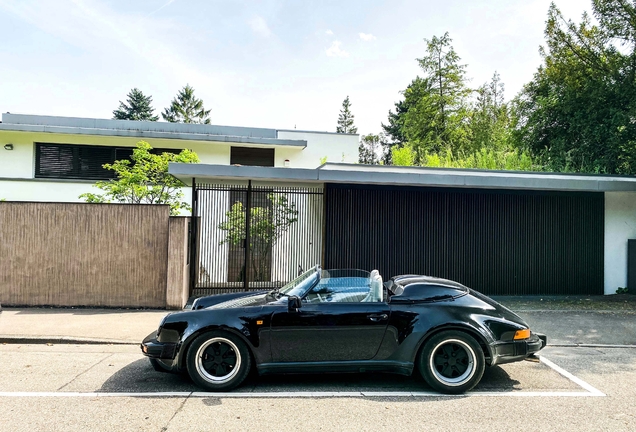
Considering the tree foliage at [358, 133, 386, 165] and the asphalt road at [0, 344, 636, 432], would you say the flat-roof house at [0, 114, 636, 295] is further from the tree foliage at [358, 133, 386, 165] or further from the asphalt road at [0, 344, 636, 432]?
the tree foliage at [358, 133, 386, 165]

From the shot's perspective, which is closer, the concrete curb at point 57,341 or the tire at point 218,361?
the tire at point 218,361

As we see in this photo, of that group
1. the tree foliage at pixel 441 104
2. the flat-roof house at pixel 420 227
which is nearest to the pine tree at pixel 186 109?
the tree foliage at pixel 441 104

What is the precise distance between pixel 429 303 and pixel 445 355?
55 cm

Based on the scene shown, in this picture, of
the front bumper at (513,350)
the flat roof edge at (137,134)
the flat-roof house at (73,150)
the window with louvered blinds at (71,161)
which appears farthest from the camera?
the window with louvered blinds at (71,161)

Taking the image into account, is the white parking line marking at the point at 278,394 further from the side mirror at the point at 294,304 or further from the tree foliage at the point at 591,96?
the tree foliage at the point at 591,96

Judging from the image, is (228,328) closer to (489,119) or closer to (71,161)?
(71,161)

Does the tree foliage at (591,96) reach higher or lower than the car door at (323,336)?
higher

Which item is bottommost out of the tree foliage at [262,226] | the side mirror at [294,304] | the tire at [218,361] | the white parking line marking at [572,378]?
the white parking line marking at [572,378]

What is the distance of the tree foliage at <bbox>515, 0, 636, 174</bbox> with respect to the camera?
14.8 meters

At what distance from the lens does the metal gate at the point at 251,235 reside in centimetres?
973

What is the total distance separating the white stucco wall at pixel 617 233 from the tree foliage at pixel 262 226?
25.8 ft

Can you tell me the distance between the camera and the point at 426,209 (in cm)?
1044

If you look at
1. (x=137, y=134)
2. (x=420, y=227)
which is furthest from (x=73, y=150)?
(x=420, y=227)

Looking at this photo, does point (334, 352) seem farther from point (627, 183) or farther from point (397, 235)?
point (627, 183)
